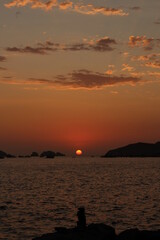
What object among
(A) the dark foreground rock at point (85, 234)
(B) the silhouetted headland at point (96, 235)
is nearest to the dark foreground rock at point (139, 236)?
(B) the silhouetted headland at point (96, 235)

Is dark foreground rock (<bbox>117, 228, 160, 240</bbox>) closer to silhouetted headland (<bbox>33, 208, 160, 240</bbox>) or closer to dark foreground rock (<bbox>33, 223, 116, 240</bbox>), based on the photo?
silhouetted headland (<bbox>33, 208, 160, 240</bbox>)

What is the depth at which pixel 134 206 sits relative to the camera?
5009cm

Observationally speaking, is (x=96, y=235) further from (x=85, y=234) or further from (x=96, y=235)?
(x=85, y=234)

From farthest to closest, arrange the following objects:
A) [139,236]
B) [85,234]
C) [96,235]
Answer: [139,236], [85,234], [96,235]

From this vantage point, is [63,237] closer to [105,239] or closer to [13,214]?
[105,239]

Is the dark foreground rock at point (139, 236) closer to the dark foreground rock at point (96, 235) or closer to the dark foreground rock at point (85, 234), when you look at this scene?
the dark foreground rock at point (96, 235)

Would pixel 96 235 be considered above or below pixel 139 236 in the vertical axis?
above

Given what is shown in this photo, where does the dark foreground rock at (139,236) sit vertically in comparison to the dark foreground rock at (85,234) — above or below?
below

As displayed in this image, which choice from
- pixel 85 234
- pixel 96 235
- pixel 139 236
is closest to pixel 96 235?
pixel 96 235

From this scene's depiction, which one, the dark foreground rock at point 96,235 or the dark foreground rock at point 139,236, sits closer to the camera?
the dark foreground rock at point 96,235

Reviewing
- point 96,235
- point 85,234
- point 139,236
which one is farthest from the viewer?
point 139,236

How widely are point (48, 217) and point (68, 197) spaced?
19.5m

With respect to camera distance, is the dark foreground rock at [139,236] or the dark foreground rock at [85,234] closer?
the dark foreground rock at [85,234]

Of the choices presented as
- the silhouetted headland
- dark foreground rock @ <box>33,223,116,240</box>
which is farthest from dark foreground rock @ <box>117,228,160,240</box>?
dark foreground rock @ <box>33,223,116,240</box>
